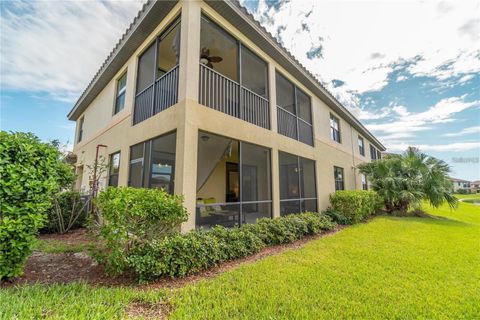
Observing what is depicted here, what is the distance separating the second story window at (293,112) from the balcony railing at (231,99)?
125cm

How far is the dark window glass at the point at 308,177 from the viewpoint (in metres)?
10.4

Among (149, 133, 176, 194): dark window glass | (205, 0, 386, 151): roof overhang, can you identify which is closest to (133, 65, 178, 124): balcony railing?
(149, 133, 176, 194): dark window glass

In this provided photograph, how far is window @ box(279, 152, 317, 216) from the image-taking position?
8.63 metres

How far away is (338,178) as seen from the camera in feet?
43.8

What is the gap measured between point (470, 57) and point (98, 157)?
60.5 ft

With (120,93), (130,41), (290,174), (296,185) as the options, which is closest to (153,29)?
(130,41)

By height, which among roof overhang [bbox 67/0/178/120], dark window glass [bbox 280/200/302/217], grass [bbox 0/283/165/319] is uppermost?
roof overhang [bbox 67/0/178/120]

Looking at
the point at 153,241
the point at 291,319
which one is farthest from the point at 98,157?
the point at 291,319

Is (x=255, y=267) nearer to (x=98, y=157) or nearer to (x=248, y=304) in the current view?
(x=248, y=304)

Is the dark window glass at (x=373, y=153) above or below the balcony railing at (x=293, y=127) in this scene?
above

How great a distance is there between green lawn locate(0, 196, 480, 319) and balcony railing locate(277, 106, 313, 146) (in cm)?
519

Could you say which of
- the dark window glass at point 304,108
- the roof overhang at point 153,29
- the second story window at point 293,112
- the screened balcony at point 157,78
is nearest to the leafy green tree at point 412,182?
the roof overhang at point 153,29

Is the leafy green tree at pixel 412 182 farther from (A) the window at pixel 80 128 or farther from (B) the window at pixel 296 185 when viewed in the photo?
(A) the window at pixel 80 128

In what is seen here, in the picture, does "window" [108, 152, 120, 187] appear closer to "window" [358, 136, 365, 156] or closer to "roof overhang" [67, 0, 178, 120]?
"roof overhang" [67, 0, 178, 120]
